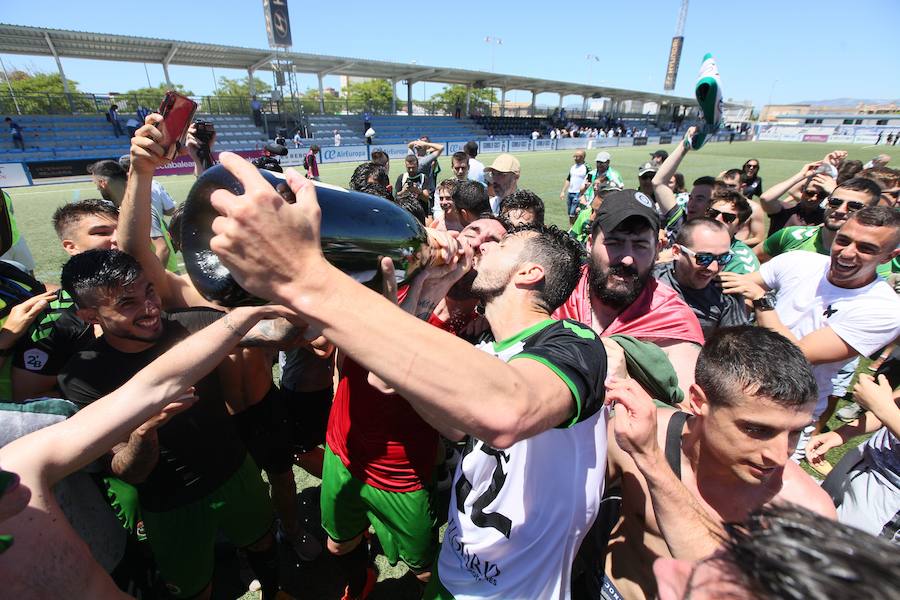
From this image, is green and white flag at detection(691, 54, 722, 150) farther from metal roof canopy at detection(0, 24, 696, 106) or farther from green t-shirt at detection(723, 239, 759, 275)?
metal roof canopy at detection(0, 24, 696, 106)

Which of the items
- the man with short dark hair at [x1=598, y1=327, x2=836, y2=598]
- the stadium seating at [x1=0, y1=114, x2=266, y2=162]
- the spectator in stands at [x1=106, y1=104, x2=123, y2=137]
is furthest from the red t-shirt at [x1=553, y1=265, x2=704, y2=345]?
the spectator in stands at [x1=106, y1=104, x2=123, y2=137]

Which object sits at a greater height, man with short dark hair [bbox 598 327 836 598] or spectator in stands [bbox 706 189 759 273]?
spectator in stands [bbox 706 189 759 273]

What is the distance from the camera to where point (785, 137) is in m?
54.8

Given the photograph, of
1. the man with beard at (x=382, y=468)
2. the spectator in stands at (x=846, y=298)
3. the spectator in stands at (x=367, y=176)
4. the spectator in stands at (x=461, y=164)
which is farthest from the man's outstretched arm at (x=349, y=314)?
the spectator in stands at (x=461, y=164)

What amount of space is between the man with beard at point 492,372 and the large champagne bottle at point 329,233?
10.9 inches

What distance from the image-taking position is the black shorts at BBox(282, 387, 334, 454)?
9.98ft

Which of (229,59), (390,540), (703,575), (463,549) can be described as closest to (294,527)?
(390,540)

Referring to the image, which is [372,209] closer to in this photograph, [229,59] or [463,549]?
[463,549]

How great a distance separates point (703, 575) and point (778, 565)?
0.53 ft

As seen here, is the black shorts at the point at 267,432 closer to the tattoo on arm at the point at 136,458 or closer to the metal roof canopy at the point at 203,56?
the tattoo on arm at the point at 136,458

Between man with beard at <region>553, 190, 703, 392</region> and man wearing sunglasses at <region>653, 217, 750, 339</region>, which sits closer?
man with beard at <region>553, 190, 703, 392</region>

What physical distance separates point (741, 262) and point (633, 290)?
1.90m

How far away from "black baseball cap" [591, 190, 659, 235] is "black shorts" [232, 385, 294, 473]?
101 inches

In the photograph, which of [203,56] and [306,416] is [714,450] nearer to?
[306,416]
